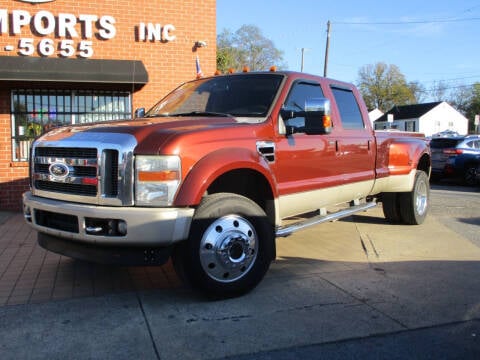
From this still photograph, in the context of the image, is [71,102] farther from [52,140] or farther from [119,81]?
[52,140]

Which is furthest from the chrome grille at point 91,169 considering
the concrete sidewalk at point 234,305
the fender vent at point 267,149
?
the fender vent at point 267,149

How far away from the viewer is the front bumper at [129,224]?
372 cm

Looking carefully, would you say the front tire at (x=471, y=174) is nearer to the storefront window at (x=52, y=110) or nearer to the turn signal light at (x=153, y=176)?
the storefront window at (x=52, y=110)

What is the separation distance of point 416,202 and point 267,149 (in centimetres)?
406

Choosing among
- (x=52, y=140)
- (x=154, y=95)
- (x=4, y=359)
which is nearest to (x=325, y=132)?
(x=52, y=140)

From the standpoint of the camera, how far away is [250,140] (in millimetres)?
4430

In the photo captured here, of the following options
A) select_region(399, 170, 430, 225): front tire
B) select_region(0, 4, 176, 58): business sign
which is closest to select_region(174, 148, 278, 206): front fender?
select_region(399, 170, 430, 225): front tire

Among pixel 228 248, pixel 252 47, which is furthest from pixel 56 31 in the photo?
pixel 252 47

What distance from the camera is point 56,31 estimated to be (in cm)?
930

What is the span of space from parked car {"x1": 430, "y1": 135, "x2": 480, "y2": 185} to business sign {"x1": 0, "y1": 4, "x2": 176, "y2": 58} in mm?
10908

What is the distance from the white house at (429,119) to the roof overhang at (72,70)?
59.0 metres

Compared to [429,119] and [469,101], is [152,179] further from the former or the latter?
[469,101]

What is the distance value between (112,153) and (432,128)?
229ft

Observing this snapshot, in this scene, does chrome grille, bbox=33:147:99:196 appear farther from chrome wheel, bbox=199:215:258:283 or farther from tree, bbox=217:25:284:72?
tree, bbox=217:25:284:72
